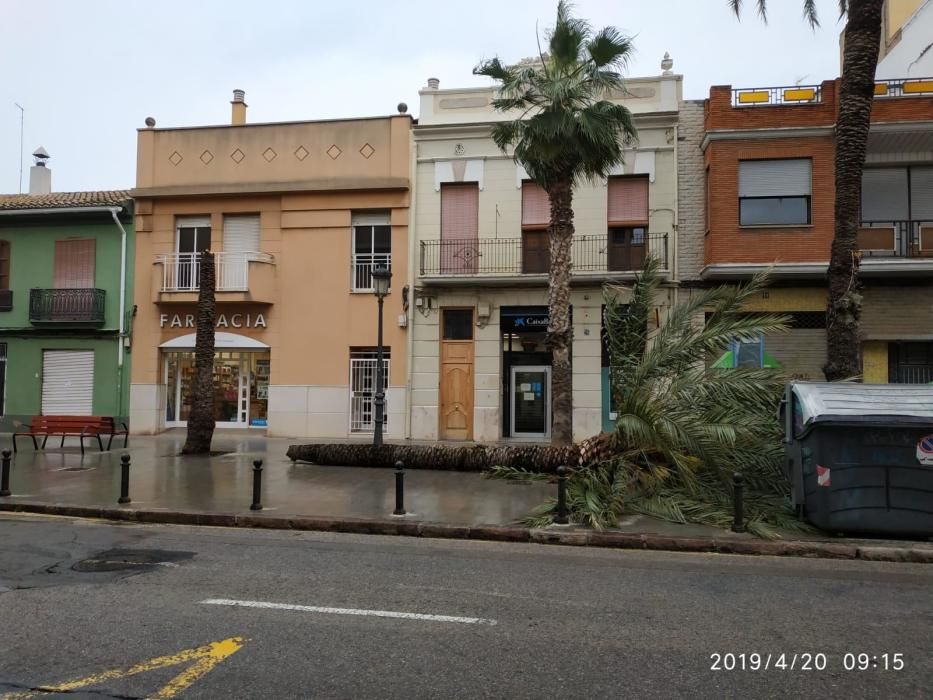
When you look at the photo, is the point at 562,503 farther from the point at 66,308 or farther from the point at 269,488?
the point at 66,308

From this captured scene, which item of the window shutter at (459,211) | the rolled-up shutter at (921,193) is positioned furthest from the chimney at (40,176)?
the rolled-up shutter at (921,193)

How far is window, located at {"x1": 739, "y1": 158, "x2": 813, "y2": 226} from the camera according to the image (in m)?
17.1

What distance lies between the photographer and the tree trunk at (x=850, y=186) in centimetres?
1062

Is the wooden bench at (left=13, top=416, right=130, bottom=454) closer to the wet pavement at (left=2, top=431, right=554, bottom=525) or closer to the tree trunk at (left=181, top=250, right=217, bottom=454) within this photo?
the wet pavement at (left=2, top=431, right=554, bottom=525)

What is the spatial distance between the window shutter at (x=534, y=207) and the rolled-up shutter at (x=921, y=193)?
9.00 metres

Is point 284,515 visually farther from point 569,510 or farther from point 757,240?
point 757,240

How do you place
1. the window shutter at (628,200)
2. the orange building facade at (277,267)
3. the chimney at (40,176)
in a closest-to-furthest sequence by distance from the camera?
the window shutter at (628,200), the orange building facade at (277,267), the chimney at (40,176)

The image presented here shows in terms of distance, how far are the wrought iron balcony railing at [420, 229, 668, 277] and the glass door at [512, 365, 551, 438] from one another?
9.34ft

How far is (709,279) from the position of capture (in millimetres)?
17625

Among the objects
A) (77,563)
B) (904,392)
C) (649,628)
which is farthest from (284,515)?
(904,392)

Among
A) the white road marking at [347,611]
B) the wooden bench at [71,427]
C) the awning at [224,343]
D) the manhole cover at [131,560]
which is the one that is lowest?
the manhole cover at [131,560]

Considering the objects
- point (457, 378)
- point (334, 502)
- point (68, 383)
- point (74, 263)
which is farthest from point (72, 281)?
point (334, 502)

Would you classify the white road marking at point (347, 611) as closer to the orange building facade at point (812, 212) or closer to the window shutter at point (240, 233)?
the orange building facade at point (812, 212)
